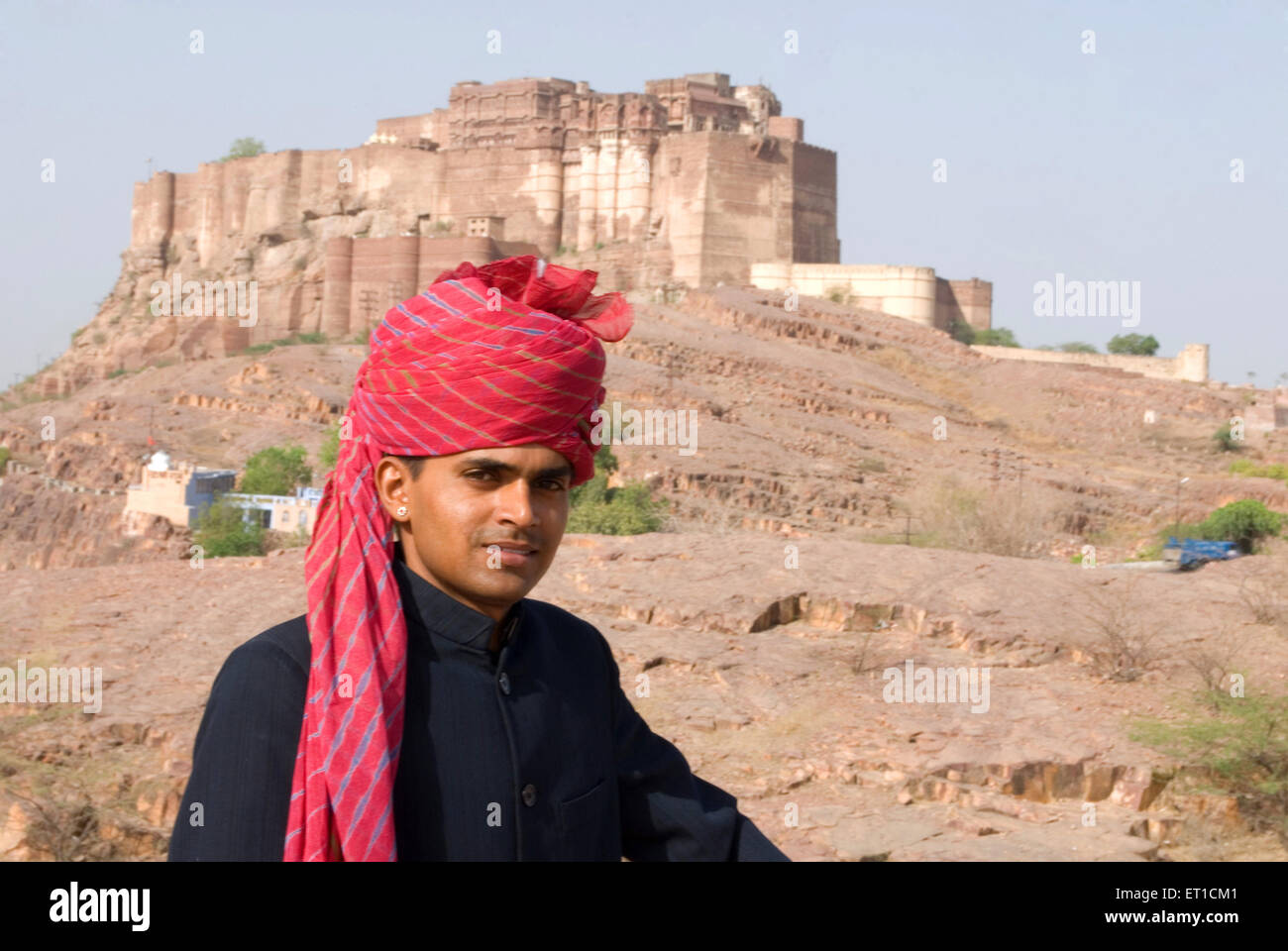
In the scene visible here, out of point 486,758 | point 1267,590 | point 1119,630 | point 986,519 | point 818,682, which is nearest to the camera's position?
point 486,758

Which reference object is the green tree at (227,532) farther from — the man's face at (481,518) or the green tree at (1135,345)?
the green tree at (1135,345)

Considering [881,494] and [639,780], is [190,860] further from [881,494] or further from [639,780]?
[881,494]

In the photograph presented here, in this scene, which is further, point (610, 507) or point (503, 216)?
point (503, 216)

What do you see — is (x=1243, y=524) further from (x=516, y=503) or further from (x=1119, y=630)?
(x=516, y=503)

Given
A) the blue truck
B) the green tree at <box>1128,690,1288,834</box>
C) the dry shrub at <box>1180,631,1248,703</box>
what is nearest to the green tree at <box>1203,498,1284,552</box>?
the blue truck

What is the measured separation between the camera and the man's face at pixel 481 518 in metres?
1.75

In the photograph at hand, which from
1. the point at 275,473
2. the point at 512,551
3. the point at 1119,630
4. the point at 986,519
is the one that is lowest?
the point at 1119,630

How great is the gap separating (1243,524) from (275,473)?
464 inches

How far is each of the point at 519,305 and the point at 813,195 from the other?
37.8m

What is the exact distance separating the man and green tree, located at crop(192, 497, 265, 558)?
14.1 metres

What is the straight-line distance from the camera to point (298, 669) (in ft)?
5.25

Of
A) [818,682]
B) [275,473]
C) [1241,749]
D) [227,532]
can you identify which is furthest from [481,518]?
[275,473]

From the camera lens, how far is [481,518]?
175cm

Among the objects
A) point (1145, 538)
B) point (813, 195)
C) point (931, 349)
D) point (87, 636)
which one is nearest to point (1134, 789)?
point (87, 636)
